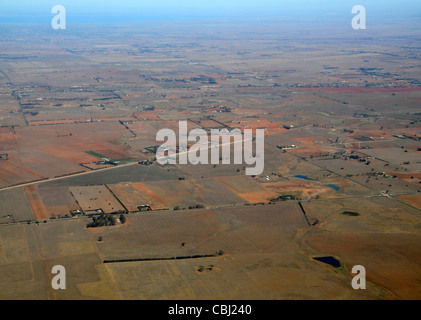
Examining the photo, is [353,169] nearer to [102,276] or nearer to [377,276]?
[377,276]

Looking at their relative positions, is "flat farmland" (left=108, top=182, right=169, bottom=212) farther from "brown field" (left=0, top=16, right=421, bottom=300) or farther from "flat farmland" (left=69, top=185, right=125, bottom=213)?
"flat farmland" (left=69, top=185, right=125, bottom=213)

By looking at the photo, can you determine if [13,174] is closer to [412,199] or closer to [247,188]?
[247,188]

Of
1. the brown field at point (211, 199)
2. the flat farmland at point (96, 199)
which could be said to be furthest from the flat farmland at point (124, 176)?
the flat farmland at point (96, 199)

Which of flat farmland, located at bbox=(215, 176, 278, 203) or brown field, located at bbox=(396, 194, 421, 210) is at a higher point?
flat farmland, located at bbox=(215, 176, 278, 203)

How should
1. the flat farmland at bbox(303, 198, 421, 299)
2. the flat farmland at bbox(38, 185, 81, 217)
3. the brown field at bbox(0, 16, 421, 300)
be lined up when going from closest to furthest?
the brown field at bbox(0, 16, 421, 300)
the flat farmland at bbox(303, 198, 421, 299)
the flat farmland at bbox(38, 185, 81, 217)

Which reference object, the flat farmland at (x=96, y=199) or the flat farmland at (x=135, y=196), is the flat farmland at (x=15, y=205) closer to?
the flat farmland at (x=96, y=199)

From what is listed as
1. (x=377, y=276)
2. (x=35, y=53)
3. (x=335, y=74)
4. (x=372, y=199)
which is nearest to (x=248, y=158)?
(x=372, y=199)

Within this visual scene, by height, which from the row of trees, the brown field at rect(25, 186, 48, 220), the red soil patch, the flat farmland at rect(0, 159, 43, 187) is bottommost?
the row of trees

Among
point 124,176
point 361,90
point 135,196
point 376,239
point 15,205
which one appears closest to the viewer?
point 376,239

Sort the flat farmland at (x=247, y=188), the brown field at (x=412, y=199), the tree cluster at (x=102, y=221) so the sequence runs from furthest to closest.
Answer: the flat farmland at (x=247, y=188) → the brown field at (x=412, y=199) → the tree cluster at (x=102, y=221)

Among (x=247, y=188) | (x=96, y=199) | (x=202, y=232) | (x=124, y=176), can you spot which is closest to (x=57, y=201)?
(x=96, y=199)

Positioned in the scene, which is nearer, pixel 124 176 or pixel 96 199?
pixel 96 199

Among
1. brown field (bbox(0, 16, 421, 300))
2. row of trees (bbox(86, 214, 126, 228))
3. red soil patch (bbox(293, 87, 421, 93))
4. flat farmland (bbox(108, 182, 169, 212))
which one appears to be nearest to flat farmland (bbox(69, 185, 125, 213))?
brown field (bbox(0, 16, 421, 300))
